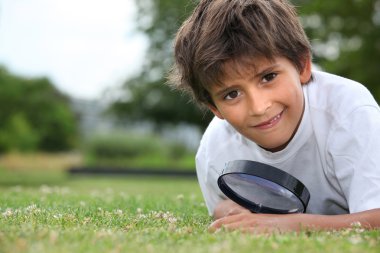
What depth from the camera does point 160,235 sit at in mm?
3754

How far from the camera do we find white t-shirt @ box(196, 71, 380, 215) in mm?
4395

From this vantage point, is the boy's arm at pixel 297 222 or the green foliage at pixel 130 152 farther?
the green foliage at pixel 130 152

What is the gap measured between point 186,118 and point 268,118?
139 feet

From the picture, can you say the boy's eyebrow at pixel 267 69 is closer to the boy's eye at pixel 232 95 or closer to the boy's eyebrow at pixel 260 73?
the boy's eyebrow at pixel 260 73

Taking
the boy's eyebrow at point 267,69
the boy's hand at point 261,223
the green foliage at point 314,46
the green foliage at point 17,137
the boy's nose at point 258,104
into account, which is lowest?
the green foliage at point 17,137

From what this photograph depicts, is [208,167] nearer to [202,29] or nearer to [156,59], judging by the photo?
[202,29]

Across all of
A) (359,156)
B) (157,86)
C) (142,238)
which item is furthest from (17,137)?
(142,238)

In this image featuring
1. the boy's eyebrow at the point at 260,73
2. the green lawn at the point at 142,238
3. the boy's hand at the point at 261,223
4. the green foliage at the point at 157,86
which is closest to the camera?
the green lawn at the point at 142,238

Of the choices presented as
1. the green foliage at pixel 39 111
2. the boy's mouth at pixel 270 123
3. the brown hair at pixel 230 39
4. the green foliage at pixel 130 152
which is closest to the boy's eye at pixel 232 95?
the brown hair at pixel 230 39

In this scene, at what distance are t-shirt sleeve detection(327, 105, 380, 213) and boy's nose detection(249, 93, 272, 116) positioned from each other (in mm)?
658

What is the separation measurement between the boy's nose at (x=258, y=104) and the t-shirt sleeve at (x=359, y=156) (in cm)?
66

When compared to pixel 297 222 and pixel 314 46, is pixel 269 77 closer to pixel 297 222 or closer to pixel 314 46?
pixel 297 222

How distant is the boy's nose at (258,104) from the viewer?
4375mm

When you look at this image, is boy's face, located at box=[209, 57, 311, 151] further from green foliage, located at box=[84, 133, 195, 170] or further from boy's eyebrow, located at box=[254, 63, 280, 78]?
green foliage, located at box=[84, 133, 195, 170]
